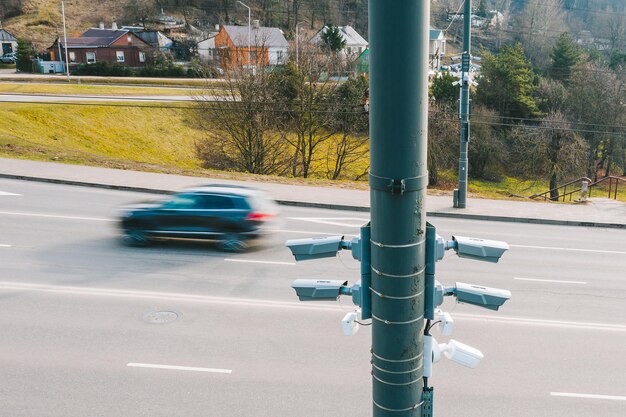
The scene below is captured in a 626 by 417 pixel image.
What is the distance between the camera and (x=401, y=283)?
125 inches

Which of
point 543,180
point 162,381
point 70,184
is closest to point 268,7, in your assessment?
point 543,180

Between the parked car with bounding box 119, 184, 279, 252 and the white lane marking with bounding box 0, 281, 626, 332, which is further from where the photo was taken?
the parked car with bounding box 119, 184, 279, 252

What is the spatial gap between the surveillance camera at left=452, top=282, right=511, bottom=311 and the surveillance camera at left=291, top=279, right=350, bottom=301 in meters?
0.69

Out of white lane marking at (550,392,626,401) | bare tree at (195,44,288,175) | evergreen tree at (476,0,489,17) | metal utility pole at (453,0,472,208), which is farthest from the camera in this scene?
evergreen tree at (476,0,489,17)

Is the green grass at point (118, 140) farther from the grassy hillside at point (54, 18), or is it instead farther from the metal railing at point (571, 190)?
the grassy hillside at point (54, 18)

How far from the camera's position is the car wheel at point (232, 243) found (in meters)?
16.0

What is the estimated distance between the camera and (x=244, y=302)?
12852 mm

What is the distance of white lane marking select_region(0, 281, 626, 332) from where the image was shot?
12.2 m

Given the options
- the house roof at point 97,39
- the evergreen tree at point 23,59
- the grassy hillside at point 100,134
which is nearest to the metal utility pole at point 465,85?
the grassy hillside at point 100,134

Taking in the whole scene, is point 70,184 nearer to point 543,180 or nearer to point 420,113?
point 420,113

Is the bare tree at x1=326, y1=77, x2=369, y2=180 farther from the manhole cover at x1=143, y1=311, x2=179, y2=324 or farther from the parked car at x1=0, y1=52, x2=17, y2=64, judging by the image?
the parked car at x1=0, y1=52, x2=17, y2=64

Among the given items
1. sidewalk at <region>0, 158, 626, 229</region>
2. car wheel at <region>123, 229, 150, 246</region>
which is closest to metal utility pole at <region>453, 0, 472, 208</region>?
sidewalk at <region>0, 158, 626, 229</region>

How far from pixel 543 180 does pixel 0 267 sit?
40397mm

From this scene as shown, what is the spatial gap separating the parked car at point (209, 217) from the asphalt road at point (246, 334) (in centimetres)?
50
